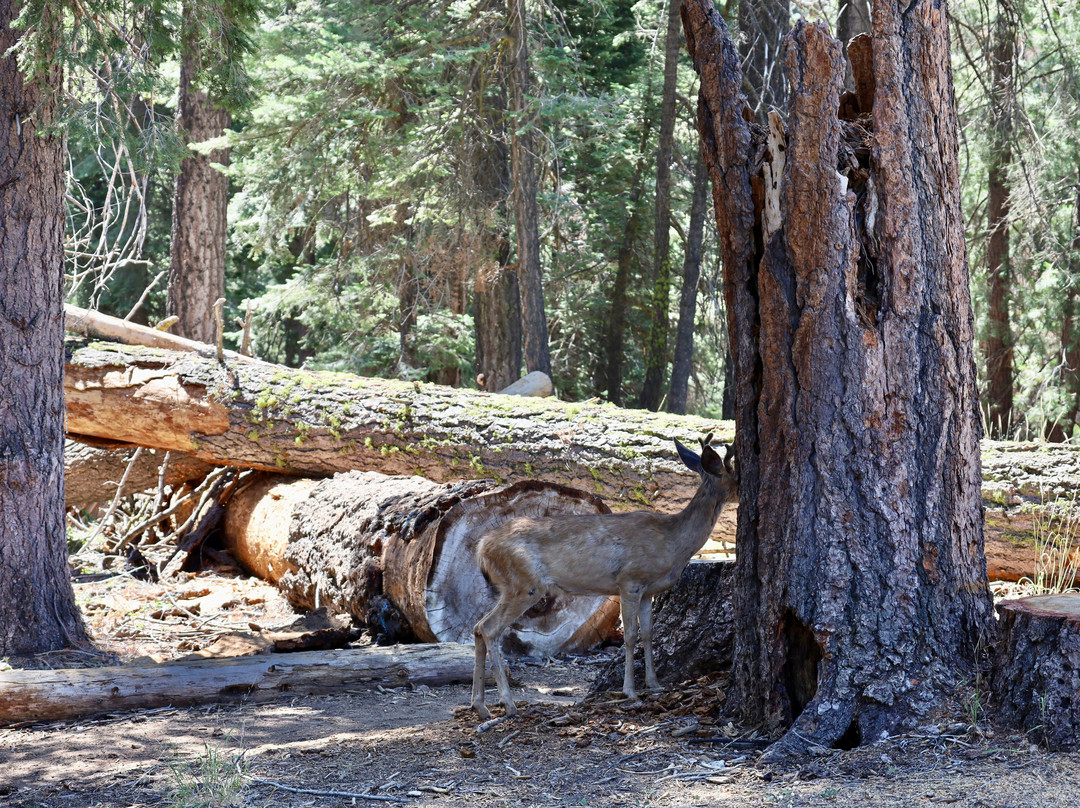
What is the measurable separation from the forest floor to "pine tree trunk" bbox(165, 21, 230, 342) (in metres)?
8.93

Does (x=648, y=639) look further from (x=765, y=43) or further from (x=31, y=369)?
(x=765, y=43)

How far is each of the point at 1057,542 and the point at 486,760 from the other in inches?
250

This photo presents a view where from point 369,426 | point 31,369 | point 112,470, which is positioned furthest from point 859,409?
point 112,470


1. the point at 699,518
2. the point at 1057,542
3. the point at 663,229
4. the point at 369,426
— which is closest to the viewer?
the point at 699,518

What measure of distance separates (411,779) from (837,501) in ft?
7.81

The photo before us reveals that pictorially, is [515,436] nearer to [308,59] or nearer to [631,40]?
[308,59]

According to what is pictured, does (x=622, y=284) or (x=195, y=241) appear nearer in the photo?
(x=195, y=241)

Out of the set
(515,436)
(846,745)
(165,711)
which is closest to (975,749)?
(846,745)

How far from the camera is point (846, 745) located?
4.38m

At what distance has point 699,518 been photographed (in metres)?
6.08

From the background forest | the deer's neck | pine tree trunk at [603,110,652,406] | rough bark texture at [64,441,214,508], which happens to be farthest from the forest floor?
pine tree trunk at [603,110,652,406]

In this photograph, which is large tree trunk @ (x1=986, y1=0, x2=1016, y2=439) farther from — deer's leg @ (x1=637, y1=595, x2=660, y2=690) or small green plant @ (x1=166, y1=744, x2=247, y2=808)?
small green plant @ (x1=166, y1=744, x2=247, y2=808)

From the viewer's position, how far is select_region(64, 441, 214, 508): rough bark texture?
12.5 meters

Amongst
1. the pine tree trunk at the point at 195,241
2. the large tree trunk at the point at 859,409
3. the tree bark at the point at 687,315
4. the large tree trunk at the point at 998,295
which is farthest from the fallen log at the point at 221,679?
the large tree trunk at the point at 998,295
